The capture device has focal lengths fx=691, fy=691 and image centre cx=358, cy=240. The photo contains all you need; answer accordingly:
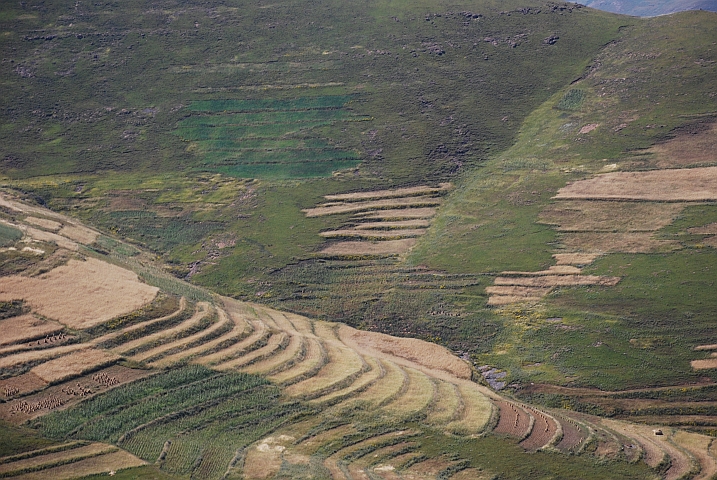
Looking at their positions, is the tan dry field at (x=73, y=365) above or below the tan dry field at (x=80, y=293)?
below

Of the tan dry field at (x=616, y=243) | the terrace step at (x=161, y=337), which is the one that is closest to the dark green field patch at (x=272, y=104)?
the tan dry field at (x=616, y=243)

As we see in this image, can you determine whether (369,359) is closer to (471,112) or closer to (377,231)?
(377,231)

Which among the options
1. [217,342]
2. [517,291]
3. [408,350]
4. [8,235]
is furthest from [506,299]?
[8,235]

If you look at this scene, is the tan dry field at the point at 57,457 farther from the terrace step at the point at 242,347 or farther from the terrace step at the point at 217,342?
the terrace step at the point at 242,347

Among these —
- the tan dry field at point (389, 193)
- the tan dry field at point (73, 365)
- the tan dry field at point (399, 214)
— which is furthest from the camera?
the tan dry field at point (389, 193)

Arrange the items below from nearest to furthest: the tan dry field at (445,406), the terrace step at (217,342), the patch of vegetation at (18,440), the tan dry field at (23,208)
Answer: the patch of vegetation at (18,440)
the tan dry field at (445,406)
the terrace step at (217,342)
the tan dry field at (23,208)

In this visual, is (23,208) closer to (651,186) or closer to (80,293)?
(80,293)

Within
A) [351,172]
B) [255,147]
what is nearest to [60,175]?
[255,147]

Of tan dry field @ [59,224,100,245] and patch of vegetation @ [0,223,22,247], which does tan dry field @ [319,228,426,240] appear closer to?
tan dry field @ [59,224,100,245]
